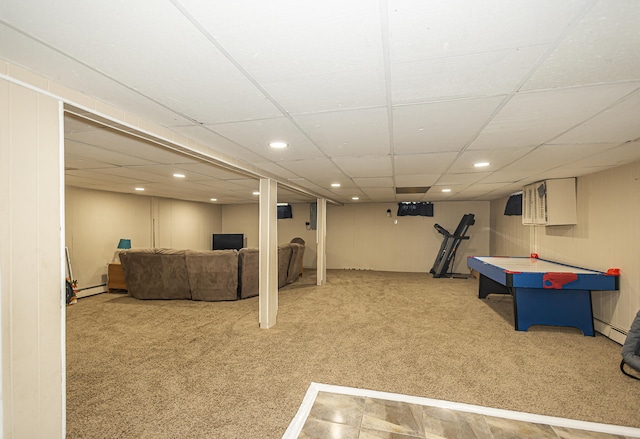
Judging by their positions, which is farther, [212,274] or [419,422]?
[212,274]

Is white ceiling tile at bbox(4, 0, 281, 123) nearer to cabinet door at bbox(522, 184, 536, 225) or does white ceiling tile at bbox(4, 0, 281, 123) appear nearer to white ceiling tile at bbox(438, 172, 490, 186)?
white ceiling tile at bbox(438, 172, 490, 186)

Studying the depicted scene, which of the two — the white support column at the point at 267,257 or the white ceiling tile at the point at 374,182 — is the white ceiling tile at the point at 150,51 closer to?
the white support column at the point at 267,257

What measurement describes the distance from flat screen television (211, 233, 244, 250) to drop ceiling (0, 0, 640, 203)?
608 cm

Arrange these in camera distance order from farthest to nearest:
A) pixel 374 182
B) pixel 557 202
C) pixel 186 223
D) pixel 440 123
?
pixel 186 223 → pixel 374 182 → pixel 557 202 → pixel 440 123

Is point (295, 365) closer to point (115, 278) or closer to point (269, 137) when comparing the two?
point (269, 137)

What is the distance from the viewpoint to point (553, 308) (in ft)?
12.2

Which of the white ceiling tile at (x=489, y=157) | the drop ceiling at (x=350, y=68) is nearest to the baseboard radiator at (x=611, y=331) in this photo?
the drop ceiling at (x=350, y=68)

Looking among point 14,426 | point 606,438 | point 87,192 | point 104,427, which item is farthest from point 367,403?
point 87,192

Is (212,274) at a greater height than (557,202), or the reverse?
(557,202)

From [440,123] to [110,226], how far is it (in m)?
6.79

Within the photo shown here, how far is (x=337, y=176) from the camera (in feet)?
13.4

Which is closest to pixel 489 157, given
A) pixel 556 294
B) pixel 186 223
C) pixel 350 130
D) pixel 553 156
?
pixel 553 156

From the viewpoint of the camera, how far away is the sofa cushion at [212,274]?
5168mm

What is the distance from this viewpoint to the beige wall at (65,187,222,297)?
18.2 ft
